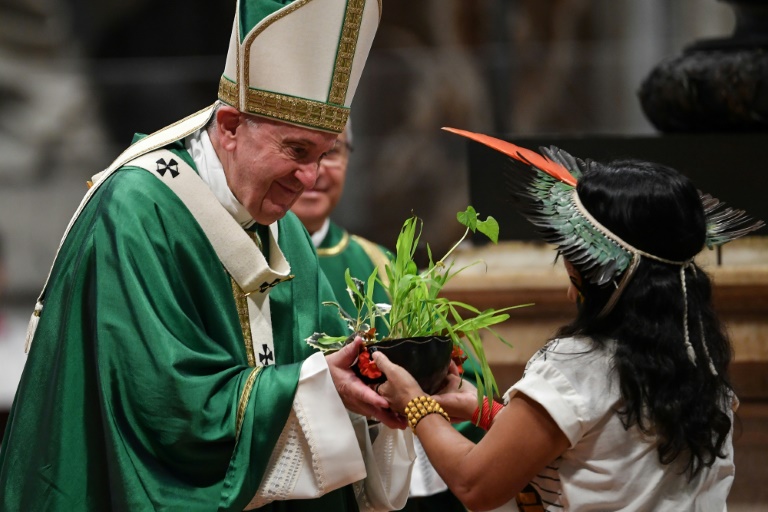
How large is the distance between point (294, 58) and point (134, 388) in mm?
828

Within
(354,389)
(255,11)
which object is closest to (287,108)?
(255,11)

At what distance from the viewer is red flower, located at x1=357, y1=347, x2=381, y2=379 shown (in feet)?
9.11

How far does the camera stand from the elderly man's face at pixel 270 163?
9.32 ft

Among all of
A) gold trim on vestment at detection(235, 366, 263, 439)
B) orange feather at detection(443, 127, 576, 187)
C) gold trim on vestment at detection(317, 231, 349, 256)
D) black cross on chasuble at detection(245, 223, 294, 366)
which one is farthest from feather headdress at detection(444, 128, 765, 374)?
A: gold trim on vestment at detection(317, 231, 349, 256)

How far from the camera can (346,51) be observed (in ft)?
9.61

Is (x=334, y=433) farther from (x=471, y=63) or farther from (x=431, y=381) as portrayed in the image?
(x=471, y=63)

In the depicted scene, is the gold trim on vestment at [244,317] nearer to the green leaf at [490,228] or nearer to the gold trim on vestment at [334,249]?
the green leaf at [490,228]

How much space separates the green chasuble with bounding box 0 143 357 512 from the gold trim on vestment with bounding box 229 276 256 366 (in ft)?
0.33

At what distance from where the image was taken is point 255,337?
2.95 meters

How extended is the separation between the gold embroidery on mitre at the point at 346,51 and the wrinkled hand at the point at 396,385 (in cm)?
62

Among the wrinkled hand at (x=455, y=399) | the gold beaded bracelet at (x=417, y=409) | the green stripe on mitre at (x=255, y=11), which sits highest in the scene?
the green stripe on mitre at (x=255, y=11)

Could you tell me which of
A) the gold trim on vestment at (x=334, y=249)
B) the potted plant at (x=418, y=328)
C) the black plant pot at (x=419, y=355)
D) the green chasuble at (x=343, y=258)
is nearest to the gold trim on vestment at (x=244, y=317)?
the potted plant at (x=418, y=328)

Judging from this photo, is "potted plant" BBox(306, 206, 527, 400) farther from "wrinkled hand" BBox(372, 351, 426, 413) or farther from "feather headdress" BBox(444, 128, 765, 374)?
"feather headdress" BBox(444, 128, 765, 374)

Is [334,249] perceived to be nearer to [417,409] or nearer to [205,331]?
[205,331]
